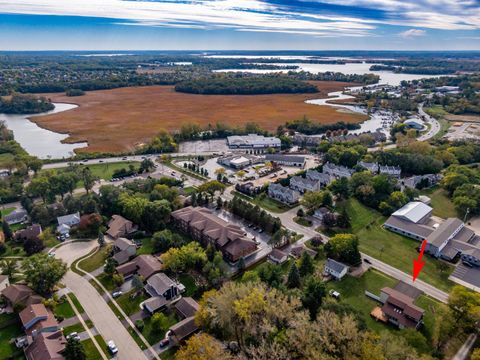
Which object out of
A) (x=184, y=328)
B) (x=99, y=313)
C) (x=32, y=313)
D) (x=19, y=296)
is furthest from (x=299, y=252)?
(x=19, y=296)

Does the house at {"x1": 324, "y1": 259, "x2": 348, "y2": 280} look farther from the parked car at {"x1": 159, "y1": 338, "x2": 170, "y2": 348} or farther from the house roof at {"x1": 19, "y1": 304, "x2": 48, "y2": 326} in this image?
the house roof at {"x1": 19, "y1": 304, "x2": 48, "y2": 326}

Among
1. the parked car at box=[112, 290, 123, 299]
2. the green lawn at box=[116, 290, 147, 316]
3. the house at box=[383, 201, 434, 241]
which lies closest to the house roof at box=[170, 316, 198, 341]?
the green lawn at box=[116, 290, 147, 316]

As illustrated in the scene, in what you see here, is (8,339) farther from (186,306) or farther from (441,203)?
(441,203)

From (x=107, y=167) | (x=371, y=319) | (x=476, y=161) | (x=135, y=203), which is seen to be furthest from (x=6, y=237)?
(x=476, y=161)

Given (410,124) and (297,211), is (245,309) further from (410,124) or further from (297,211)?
(410,124)

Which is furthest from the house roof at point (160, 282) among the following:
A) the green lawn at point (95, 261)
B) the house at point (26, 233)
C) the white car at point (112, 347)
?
the house at point (26, 233)
